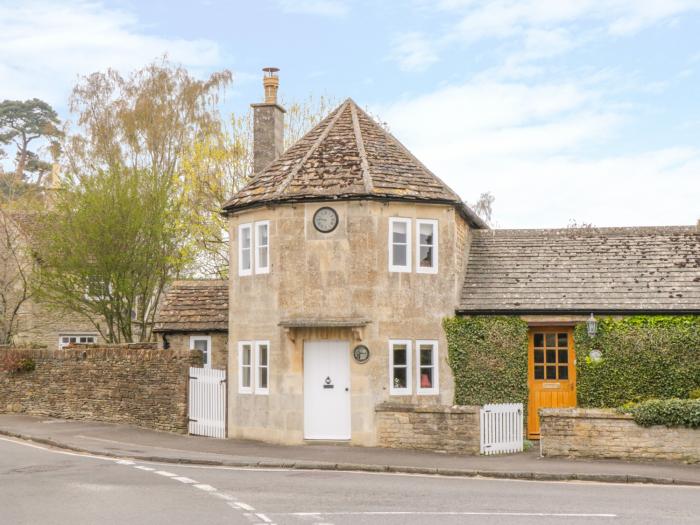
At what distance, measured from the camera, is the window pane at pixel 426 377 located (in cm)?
2284

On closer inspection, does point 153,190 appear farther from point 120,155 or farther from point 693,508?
point 693,508

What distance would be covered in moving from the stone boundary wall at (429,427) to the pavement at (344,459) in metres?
0.37

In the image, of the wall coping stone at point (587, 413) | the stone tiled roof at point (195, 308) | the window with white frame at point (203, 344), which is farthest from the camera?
the stone tiled roof at point (195, 308)

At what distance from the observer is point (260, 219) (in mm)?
23422

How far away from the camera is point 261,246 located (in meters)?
23.4

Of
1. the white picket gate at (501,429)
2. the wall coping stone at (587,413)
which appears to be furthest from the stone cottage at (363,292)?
the wall coping stone at (587,413)


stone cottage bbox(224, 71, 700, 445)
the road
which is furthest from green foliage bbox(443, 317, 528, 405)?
the road

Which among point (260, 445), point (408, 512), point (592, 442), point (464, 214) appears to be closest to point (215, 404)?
point (260, 445)

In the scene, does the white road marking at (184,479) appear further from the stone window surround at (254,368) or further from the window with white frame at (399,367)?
the window with white frame at (399,367)

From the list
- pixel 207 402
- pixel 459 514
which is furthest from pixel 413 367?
pixel 459 514

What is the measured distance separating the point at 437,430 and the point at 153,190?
762 inches

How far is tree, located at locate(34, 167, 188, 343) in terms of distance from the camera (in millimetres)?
33656

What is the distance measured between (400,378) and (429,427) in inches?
87.0

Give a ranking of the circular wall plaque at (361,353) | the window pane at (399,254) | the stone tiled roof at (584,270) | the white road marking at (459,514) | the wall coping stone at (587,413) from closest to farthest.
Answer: the white road marking at (459,514) → the wall coping stone at (587,413) → the circular wall plaque at (361,353) → the window pane at (399,254) → the stone tiled roof at (584,270)
